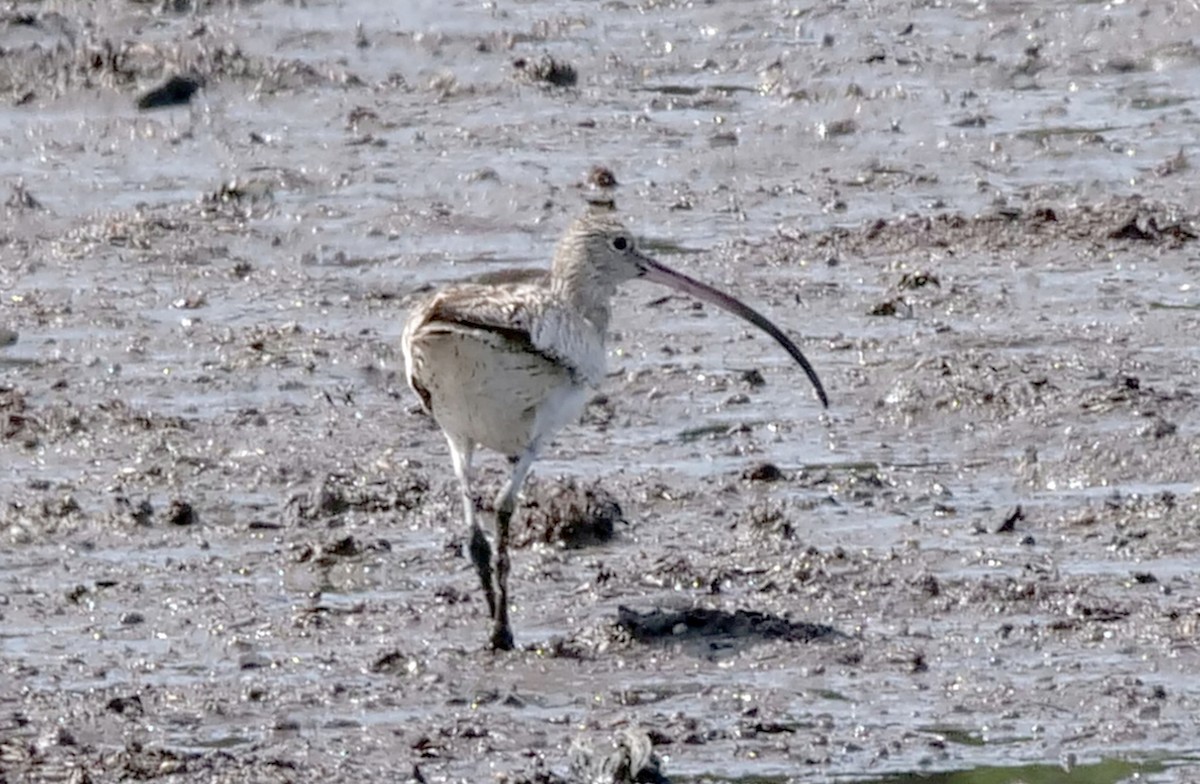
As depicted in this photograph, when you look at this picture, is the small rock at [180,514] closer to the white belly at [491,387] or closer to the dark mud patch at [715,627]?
the white belly at [491,387]

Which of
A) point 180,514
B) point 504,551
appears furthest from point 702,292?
point 180,514

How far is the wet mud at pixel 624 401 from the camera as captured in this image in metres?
7.50

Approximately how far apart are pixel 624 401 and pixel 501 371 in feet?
7.23

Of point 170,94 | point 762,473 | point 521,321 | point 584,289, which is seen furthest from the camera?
point 170,94

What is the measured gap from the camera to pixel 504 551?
26.3 ft

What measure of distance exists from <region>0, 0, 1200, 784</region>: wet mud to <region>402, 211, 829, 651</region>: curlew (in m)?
0.24

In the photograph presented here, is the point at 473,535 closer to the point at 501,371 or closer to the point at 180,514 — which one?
the point at 501,371

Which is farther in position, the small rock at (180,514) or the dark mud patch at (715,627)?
the small rock at (180,514)

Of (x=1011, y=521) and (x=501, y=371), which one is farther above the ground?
(x=501, y=371)

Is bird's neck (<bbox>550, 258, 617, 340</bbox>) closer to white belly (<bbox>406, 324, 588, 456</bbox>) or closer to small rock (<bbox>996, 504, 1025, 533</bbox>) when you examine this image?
white belly (<bbox>406, 324, 588, 456</bbox>)

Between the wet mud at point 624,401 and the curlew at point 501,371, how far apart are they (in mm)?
241

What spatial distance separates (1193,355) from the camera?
10375mm

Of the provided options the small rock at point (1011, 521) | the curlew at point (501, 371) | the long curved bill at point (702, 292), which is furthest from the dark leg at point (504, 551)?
the small rock at point (1011, 521)

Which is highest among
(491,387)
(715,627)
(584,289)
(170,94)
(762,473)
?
(170,94)
